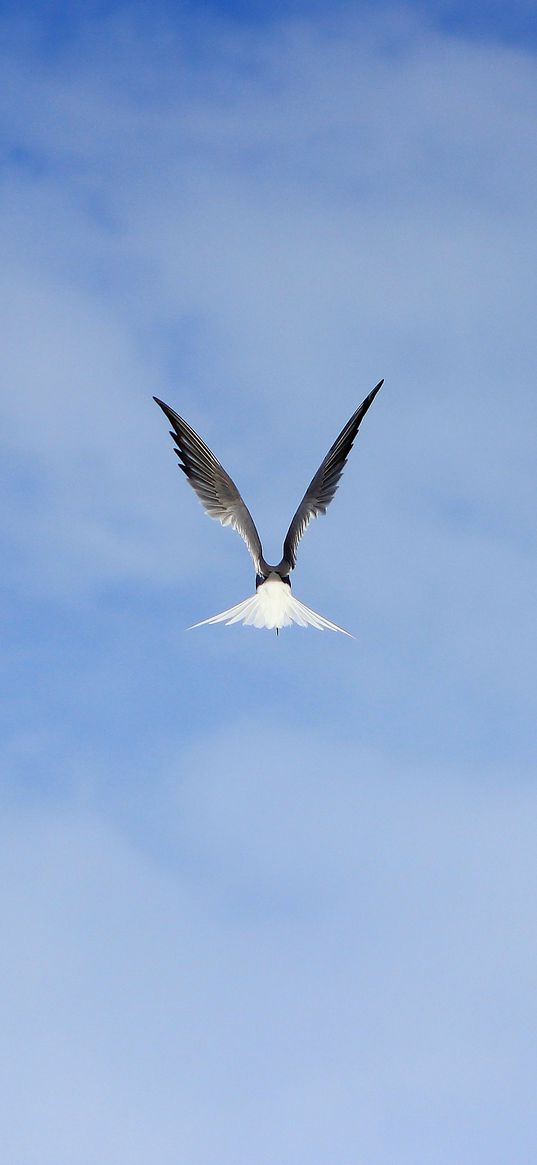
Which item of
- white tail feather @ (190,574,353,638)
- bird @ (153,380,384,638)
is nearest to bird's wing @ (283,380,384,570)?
bird @ (153,380,384,638)

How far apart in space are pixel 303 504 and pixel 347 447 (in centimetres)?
132

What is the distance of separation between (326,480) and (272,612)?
408cm

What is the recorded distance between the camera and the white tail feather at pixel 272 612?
17141 mm

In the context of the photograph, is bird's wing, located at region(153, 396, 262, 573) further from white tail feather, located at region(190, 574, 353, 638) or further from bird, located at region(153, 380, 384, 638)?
white tail feather, located at region(190, 574, 353, 638)

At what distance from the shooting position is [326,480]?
2081 cm

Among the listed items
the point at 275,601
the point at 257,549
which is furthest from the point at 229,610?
the point at 257,549

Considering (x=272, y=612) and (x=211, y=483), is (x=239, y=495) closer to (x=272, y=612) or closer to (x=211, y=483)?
(x=211, y=483)

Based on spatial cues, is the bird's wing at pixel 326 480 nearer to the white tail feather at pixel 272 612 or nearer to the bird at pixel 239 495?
the bird at pixel 239 495

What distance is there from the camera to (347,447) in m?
20.9

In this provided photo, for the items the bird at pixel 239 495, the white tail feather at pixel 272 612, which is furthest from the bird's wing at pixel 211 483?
the white tail feather at pixel 272 612

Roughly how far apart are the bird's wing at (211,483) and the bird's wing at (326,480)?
2.41 feet

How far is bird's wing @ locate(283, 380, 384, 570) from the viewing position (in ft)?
66.3

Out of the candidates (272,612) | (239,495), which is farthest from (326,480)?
(272,612)

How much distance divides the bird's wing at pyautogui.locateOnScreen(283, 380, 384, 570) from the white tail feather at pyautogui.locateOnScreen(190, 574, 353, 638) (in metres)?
2.08
